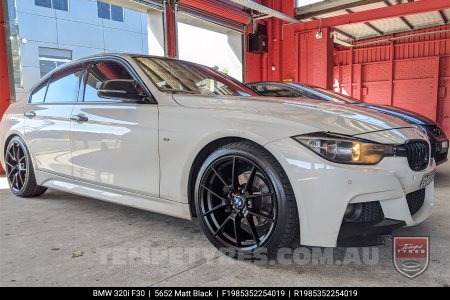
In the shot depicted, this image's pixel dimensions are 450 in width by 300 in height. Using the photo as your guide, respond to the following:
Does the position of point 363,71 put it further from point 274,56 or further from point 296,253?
point 296,253

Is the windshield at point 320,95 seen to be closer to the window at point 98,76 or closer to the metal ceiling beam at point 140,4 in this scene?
the window at point 98,76

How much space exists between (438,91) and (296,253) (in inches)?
465

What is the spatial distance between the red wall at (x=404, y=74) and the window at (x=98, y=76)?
11662 millimetres

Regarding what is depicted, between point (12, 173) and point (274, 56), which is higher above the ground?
point (274, 56)

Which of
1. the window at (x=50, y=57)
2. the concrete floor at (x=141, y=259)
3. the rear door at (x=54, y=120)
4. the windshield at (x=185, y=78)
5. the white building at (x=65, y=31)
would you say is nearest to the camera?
the concrete floor at (x=141, y=259)

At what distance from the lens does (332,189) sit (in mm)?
1734

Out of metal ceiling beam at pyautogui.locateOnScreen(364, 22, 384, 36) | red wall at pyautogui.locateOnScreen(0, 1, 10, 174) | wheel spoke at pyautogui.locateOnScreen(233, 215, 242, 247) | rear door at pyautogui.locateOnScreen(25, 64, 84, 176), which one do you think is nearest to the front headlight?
wheel spoke at pyautogui.locateOnScreen(233, 215, 242, 247)

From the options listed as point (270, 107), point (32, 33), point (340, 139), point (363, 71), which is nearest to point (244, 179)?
point (270, 107)

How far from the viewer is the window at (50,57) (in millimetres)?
14898

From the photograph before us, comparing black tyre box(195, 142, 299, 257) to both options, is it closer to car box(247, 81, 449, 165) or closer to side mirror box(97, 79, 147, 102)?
side mirror box(97, 79, 147, 102)

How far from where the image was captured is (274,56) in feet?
35.6

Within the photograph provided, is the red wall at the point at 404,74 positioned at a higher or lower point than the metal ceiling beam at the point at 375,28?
lower

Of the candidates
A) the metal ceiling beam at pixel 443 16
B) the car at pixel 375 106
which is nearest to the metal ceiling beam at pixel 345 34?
the metal ceiling beam at pixel 443 16

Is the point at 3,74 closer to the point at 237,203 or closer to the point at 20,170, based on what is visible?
the point at 20,170
